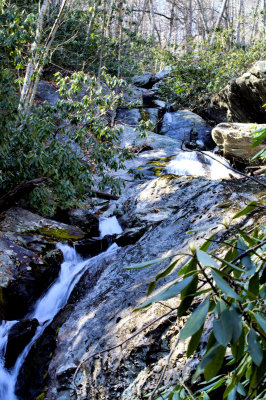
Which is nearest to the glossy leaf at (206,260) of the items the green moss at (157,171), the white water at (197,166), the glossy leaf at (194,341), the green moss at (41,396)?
→ the glossy leaf at (194,341)

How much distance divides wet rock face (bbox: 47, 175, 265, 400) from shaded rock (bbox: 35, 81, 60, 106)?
11.2m

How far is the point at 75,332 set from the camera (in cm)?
423

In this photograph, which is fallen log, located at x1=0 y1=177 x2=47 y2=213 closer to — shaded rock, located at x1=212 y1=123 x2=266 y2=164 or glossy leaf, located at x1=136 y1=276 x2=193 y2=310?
glossy leaf, located at x1=136 y1=276 x2=193 y2=310

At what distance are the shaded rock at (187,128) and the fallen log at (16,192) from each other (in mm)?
8927

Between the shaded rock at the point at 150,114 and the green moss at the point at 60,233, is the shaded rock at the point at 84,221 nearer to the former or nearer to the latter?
the green moss at the point at 60,233

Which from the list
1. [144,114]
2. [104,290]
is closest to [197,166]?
[144,114]

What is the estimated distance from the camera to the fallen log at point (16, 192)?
702 cm

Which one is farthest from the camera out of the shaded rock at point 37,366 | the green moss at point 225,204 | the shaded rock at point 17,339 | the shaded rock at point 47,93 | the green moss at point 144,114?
the green moss at point 144,114

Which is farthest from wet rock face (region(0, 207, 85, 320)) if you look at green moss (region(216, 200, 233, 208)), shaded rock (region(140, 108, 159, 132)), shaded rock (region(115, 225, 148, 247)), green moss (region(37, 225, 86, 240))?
shaded rock (region(140, 108, 159, 132))

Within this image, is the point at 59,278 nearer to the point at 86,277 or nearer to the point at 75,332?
the point at 86,277

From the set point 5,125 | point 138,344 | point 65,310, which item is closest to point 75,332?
point 65,310

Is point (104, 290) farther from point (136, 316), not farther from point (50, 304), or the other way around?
point (50, 304)

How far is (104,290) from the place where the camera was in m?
4.76

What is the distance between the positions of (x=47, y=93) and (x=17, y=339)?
14215 millimetres
